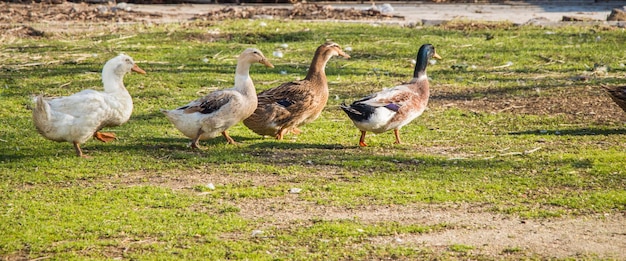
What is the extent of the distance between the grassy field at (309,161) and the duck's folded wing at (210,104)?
398 mm

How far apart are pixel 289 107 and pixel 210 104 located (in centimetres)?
90

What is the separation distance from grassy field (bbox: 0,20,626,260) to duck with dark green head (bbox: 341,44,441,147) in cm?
25

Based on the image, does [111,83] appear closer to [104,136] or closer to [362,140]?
Answer: [104,136]

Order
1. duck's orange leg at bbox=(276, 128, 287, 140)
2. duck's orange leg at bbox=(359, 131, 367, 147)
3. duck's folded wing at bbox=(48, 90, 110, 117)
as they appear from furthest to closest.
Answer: duck's orange leg at bbox=(276, 128, 287, 140), duck's orange leg at bbox=(359, 131, 367, 147), duck's folded wing at bbox=(48, 90, 110, 117)

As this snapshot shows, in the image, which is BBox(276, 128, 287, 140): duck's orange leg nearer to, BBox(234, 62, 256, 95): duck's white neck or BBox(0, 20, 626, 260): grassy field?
BBox(0, 20, 626, 260): grassy field

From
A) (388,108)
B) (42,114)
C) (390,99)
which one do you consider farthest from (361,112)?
(42,114)

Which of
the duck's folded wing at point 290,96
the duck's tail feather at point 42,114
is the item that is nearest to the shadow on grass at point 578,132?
the duck's folded wing at point 290,96

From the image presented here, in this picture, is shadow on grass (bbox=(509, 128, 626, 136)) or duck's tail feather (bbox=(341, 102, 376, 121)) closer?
duck's tail feather (bbox=(341, 102, 376, 121))

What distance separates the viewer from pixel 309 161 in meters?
8.53

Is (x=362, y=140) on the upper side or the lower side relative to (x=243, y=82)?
lower

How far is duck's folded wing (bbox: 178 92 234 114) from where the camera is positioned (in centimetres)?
877

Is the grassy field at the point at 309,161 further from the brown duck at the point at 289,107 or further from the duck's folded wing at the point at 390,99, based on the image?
the duck's folded wing at the point at 390,99

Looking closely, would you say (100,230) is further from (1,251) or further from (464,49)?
(464,49)

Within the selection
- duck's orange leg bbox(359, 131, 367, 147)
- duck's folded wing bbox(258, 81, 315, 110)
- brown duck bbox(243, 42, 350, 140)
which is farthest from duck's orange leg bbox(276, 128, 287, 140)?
duck's orange leg bbox(359, 131, 367, 147)
